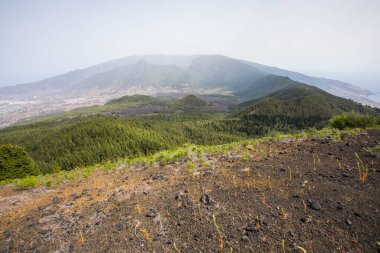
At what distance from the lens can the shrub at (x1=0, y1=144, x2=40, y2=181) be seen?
74.4ft

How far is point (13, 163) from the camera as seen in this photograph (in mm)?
23766

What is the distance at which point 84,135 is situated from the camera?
117 metres

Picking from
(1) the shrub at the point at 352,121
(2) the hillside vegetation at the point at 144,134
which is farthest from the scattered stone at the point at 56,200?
(2) the hillside vegetation at the point at 144,134

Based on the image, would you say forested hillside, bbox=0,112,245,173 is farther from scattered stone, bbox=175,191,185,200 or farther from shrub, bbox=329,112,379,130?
scattered stone, bbox=175,191,185,200

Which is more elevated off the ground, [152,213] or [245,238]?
[245,238]

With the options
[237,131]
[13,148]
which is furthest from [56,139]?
[237,131]

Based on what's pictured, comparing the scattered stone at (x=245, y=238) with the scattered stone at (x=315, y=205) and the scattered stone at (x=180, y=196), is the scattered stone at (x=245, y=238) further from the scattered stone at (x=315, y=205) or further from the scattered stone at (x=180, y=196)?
the scattered stone at (x=180, y=196)

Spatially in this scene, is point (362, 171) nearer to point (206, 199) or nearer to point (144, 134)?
point (206, 199)

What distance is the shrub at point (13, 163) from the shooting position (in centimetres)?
2269

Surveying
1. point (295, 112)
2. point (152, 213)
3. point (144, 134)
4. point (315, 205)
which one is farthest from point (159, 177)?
point (295, 112)

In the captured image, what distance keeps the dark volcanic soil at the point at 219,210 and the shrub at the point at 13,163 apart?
636 inches

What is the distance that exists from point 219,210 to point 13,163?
28.5m

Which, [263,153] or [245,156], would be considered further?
[263,153]

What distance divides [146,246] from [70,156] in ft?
377
